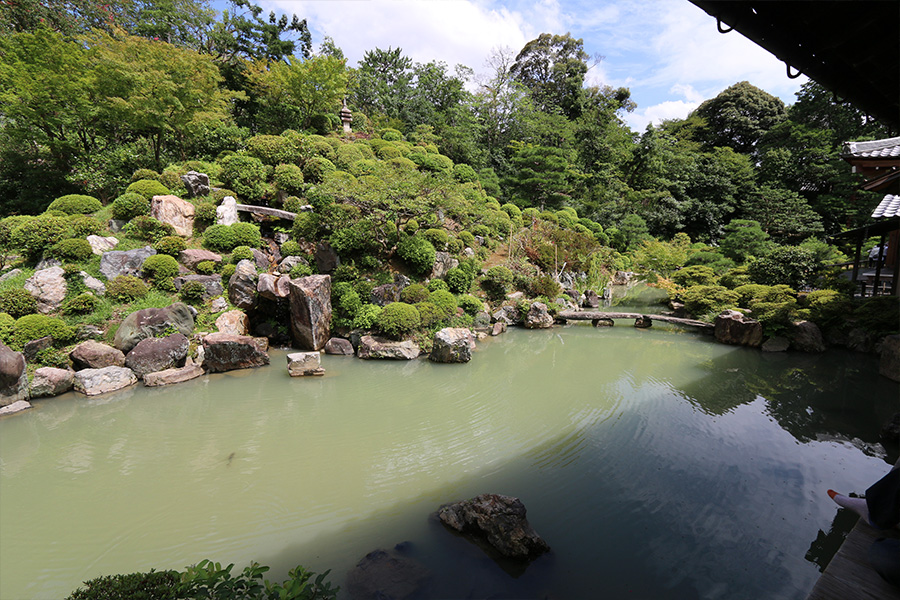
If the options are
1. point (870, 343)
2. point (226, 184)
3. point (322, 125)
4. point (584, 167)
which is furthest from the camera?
point (584, 167)

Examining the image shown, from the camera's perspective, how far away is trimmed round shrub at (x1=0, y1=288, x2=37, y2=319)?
23.0 ft

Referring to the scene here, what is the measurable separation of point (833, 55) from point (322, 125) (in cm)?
1810

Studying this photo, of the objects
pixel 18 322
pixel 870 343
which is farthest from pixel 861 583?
pixel 18 322

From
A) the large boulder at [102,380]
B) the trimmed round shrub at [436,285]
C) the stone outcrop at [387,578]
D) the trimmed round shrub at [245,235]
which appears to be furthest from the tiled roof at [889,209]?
the trimmed round shrub at [245,235]

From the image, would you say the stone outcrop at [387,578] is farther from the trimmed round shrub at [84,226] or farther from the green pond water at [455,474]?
the trimmed round shrub at [84,226]

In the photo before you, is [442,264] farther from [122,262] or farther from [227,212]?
[122,262]

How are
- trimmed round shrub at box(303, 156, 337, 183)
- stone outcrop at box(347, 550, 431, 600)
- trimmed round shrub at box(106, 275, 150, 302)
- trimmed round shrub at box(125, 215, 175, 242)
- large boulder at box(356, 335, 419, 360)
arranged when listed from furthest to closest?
trimmed round shrub at box(303, 156, 337, 183) < trimmed round shrub at box(125, 215, 175, 242) < large boulder at box(356, 335, 419, 360) < trimmed round shrub at box(106, 275, 150, 302) < stone outcrop at box(347, 550, 431, 600)

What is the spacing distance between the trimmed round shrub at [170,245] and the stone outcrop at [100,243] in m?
0.92

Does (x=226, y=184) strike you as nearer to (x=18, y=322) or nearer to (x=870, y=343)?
(x=18, y=322)

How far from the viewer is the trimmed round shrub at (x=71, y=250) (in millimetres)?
8258

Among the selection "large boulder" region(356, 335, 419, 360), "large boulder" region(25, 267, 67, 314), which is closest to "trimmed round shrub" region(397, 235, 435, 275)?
"large boulder" region(356, 335, 419, 360)

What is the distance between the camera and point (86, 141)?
12070mm

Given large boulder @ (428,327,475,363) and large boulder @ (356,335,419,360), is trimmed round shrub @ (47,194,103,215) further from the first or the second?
large boulder @ (428,327,475,363)

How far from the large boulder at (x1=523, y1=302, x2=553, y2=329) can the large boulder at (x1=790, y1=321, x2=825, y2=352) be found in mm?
6027
